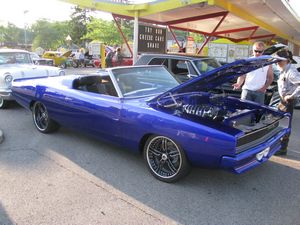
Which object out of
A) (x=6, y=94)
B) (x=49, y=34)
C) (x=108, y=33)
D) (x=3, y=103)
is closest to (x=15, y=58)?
(x=3, y=103)

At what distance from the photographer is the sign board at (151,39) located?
10164 millimetres

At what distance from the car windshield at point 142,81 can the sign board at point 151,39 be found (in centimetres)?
533

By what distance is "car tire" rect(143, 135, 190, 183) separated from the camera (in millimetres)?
3582

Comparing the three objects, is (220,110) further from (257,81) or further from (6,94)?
(6,94)

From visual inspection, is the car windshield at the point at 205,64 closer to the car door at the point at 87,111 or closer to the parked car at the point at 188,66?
the parked car at the point at 188,66

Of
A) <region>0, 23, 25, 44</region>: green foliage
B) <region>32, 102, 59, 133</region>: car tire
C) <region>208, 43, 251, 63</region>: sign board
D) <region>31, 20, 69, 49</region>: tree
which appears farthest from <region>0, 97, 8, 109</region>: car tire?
<region>0, 23, 25, 44</region>: green foliage

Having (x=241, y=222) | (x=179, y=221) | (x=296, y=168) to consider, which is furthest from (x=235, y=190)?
→ (x=296, y=168)

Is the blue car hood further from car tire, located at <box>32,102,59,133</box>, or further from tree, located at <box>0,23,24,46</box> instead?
tree, located at <box>0,23,24,46</box>

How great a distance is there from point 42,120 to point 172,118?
311cm

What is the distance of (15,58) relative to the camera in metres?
8.75

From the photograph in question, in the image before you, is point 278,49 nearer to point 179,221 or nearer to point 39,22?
point 179,221

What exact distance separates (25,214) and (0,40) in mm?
77932

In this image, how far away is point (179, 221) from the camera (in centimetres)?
299

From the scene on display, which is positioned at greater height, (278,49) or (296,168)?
(278,49)
